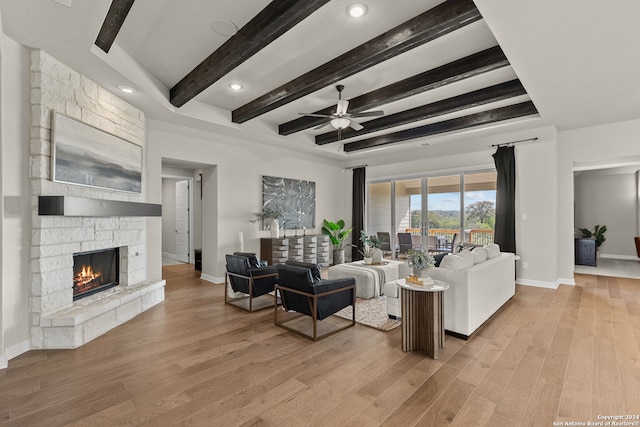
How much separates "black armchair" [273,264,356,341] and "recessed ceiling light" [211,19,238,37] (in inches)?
100

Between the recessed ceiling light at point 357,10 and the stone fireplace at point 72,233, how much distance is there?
3.04 meters

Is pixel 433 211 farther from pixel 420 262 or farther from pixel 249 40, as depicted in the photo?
pixel 249 40

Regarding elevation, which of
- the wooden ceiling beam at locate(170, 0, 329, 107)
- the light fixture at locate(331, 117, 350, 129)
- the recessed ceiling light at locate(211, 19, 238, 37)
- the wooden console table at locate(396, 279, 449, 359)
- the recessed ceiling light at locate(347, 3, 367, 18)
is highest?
the recessed ceiling light at locate(211, 19, 238, 37)

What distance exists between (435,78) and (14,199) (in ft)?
15.5

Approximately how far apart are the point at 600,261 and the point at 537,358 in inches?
310

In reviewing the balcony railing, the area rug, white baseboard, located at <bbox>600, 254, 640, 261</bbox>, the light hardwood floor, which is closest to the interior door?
the light hardwood floor

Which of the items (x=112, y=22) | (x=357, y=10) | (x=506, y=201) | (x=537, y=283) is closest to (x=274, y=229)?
(x=112, y=22)

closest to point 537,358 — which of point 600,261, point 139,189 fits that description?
point 139,189

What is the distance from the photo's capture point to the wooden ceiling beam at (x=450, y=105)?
4.26 meters

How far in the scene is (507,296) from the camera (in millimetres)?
4480

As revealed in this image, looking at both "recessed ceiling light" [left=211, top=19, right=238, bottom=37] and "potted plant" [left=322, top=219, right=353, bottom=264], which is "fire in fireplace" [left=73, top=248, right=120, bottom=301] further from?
"potted plant" [left=322, top=219, right=353, bottom=264]

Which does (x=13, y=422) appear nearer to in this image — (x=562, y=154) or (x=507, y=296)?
(x=507, y=296)

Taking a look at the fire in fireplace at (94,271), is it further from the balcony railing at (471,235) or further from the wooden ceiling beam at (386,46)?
the balcony railing at (471,235)

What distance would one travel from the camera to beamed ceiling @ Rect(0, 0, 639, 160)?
2.59m
